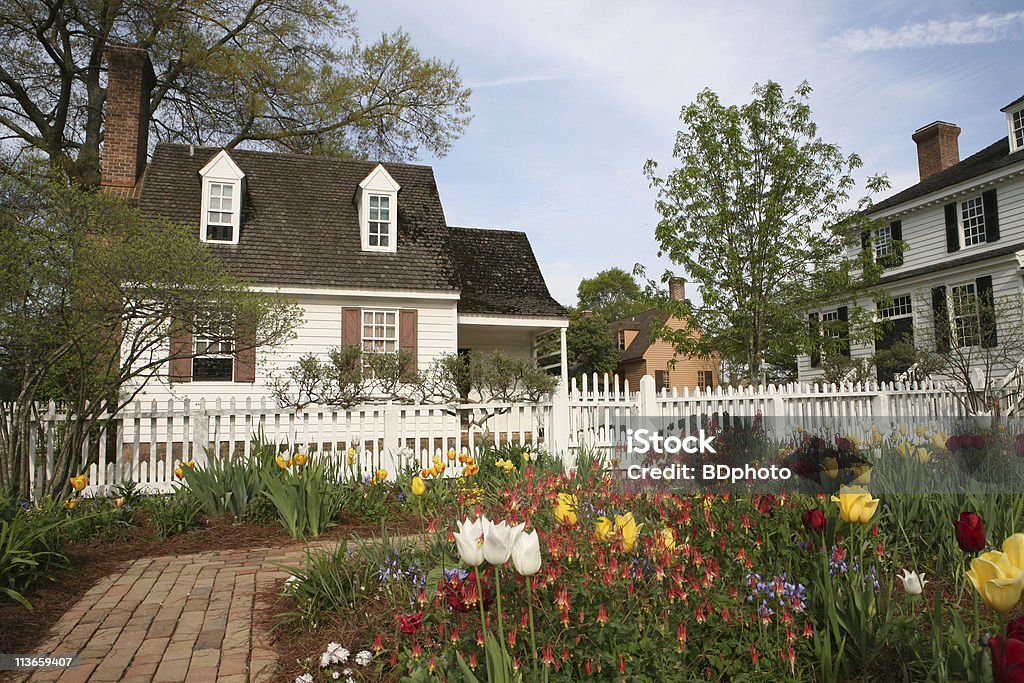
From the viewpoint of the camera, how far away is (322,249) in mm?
15258

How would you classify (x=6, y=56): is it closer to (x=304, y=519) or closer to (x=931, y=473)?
(x=304, y=519)

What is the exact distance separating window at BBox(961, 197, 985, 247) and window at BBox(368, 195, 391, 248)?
19.1 metres

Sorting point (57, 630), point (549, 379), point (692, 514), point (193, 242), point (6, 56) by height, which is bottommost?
point (57, 630)

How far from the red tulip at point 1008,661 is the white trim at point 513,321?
14.8 metres

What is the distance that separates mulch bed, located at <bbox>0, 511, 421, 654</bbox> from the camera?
358 centimetres

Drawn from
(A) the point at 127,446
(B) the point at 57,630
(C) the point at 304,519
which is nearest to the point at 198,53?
(A) the point at 127,446

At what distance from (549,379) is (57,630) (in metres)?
9.94

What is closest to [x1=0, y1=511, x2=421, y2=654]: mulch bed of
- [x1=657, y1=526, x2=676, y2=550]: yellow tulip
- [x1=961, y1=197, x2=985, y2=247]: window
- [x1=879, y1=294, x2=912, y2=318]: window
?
[x1=657, y1=526, x2=676, y2=550]: yellow tulip

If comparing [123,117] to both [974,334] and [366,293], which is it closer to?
[366,293]

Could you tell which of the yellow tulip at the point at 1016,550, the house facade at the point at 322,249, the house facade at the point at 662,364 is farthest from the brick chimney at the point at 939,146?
the yellow tulip at the point at 1016,550

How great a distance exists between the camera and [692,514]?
130 inches

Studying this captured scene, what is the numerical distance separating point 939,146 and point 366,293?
2321cm

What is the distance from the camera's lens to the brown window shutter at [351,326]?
14.7 m

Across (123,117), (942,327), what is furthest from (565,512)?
(942,327)
